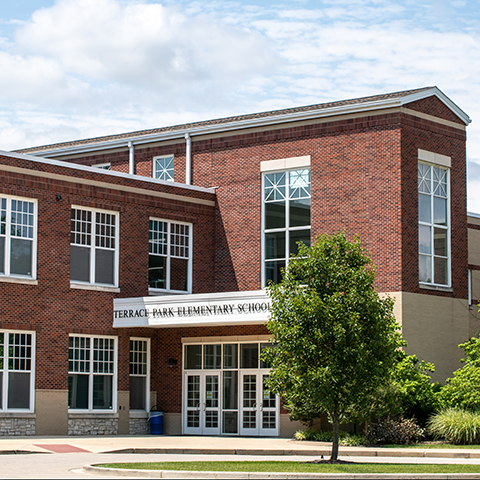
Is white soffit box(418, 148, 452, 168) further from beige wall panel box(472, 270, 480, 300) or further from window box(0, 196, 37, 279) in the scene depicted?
window box(0, 196, 37, 279)

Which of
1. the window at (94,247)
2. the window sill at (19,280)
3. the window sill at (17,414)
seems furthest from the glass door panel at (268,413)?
the window sill at (19,280)

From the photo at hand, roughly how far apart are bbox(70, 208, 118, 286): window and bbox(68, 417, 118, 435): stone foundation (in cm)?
465

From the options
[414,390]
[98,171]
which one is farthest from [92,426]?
[414,390]

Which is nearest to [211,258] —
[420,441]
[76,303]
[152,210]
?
A: [152,210]

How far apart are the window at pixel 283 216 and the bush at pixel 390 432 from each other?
24.6 ft

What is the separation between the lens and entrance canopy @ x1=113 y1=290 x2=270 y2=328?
27984 mm

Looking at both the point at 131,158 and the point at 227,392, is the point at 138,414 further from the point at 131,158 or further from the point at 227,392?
the point at 131,158

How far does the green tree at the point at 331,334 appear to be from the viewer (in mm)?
19938

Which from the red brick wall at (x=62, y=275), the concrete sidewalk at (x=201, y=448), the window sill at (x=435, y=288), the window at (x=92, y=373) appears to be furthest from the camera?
the window sill at (x=435, y=288)

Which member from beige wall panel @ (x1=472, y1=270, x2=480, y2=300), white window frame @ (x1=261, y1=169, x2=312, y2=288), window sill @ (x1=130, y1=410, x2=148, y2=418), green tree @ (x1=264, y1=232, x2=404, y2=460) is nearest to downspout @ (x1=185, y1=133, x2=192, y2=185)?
white window frame @ (x1=261, y1=169, x2=312, y2=288)

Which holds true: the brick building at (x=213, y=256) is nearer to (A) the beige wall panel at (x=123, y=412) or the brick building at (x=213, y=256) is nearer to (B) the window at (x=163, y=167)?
(A) the beige wall panel at (x=123, y=412)

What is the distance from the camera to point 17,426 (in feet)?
89.6

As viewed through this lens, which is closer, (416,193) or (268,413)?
(268,413)

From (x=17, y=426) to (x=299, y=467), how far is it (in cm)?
1241
